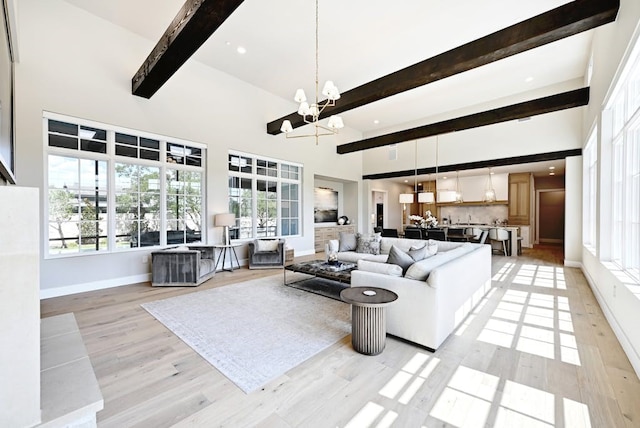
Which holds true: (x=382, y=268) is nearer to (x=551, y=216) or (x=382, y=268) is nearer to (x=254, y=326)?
(x=254, y=326)

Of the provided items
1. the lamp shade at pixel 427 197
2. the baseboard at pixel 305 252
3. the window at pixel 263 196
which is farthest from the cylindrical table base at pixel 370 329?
the lamp shade at pixel 427 197

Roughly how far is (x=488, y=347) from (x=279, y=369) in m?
2.00

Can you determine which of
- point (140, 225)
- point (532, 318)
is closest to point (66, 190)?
point (140, 225)

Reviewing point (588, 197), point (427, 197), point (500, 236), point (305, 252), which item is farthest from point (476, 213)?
point (305, 252)

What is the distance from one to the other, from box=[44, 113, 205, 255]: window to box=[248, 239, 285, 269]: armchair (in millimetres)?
1216

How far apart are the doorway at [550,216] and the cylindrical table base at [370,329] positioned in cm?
1244

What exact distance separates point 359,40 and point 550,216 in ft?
40.1

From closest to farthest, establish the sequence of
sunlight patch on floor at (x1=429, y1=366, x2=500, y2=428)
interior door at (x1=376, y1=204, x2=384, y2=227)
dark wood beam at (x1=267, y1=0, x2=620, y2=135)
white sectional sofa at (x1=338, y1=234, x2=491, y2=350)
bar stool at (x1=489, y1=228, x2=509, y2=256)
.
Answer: sunlight patch on floor at (x1=429, y1=366, x2=500, y2=428) < white sectional sofa at (x1=338, y1=234, x2=491, y2=350) < dark wood beam at (x1=267, y1=0, x2=620, y2=135) < bar stool at (x1=489, y1=228, x2=509, y2=256) < interior door at (x1=376, y1=204, x2=384, y2=227)

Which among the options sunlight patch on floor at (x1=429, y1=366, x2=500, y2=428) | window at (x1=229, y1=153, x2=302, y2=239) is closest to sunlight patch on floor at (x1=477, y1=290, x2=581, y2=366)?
sunlight patch on floor at (x1=429, y1=366, x2=500, y2=428)

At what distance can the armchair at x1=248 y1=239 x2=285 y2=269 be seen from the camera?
6.21 m

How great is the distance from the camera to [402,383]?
2.13 meters

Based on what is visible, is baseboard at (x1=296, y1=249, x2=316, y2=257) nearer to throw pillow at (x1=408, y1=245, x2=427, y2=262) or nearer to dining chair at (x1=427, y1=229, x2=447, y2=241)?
dining chair at (x1=427, y1=229, x2=447, y2=241)

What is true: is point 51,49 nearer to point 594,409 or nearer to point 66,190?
point 66,190

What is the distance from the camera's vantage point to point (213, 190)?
6172 mm
